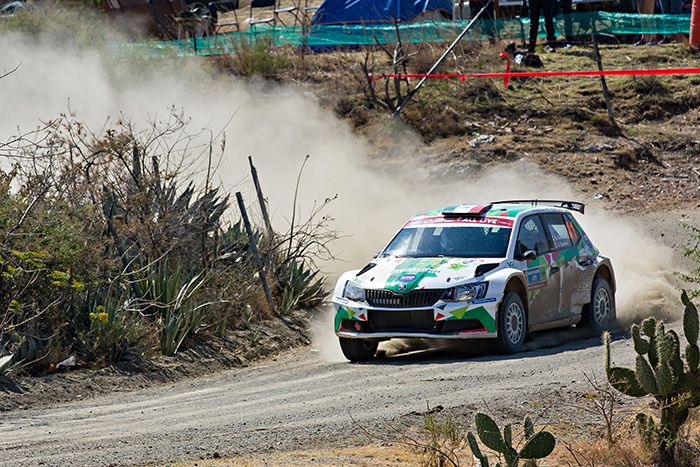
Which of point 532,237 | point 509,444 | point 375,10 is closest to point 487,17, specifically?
point 375,10

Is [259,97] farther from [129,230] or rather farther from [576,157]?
[129,230]

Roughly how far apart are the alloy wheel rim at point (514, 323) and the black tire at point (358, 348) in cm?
145

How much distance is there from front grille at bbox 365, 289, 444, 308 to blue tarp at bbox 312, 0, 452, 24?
72.0 ft

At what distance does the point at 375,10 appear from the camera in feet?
111

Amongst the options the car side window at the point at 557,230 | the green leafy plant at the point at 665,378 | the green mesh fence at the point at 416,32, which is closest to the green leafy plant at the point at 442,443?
the green leafy plant at the point at 665,378

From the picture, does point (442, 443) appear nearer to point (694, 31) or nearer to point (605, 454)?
point (605, 454)

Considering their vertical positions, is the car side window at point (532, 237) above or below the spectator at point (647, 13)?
below

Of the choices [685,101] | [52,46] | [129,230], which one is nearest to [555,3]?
[685,101]

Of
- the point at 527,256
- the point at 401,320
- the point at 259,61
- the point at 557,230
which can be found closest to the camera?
the point at 401,320

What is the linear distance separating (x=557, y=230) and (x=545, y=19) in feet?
54.2

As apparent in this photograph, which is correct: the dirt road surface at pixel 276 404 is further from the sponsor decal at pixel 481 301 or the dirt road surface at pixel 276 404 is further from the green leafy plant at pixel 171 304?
the green leafy plant at pixel 171 304

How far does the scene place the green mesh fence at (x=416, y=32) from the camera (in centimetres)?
3064

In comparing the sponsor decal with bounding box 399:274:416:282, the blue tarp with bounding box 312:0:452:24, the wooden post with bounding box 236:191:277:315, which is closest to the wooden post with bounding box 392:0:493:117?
the blue tarp with bounding box 312:0:452:24

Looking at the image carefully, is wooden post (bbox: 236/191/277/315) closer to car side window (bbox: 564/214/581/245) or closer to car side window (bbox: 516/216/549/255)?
car side window (bbox: 516/216/549/255)
